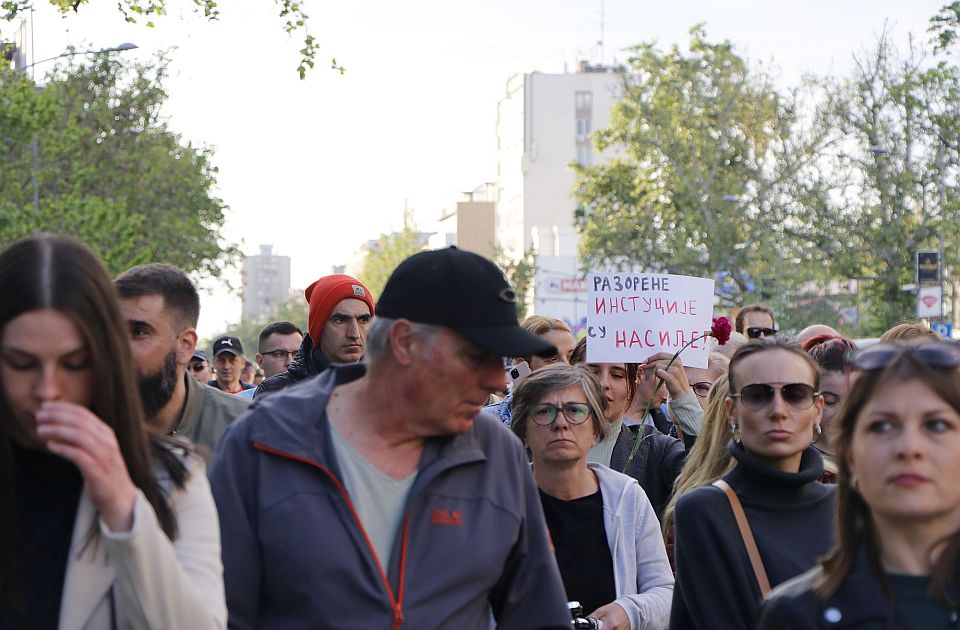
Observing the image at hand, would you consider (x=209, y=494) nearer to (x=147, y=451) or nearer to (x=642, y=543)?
(x=147, y=451)

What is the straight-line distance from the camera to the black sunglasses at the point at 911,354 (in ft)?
10.9

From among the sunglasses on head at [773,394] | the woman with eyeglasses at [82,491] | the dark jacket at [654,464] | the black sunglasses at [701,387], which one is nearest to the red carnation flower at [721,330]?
the dark jacket at [654,464]

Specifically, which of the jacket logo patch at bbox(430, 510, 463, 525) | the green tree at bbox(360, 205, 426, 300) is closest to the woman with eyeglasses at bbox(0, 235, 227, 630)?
the jacket logo patch at bbox(430, 510, 463, 525)

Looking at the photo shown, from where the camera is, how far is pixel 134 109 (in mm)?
36469

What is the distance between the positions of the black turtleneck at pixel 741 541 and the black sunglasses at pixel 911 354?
1410 mm

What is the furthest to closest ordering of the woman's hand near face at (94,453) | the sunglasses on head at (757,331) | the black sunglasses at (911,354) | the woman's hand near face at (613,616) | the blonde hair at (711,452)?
the sunglasses on head at (757,331) → the blonde hair at (711,452) → the woman's hand near face at (613,616) → the black sunglasses at (911,354) → the woman's hand near face at (94,453)

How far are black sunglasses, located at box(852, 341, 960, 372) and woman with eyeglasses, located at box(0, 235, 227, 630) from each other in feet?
4.75

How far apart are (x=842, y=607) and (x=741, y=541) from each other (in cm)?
150

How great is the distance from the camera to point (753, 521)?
4.79 metres

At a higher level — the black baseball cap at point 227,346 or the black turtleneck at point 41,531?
the black turtleneck at point 41,531

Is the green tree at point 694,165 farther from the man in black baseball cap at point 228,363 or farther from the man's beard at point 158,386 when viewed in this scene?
the man's beard at point 158,386

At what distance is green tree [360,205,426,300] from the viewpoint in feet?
287

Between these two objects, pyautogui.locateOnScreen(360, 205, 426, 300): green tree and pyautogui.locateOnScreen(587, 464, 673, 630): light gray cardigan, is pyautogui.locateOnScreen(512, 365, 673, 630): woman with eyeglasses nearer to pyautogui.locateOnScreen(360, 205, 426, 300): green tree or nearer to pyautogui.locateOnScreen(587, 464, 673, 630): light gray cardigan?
pyautogui.locateOnScreen(587, 464, 673, 630): light gray cardigan

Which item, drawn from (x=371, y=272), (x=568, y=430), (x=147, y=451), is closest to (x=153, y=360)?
(x=568, y=430)
